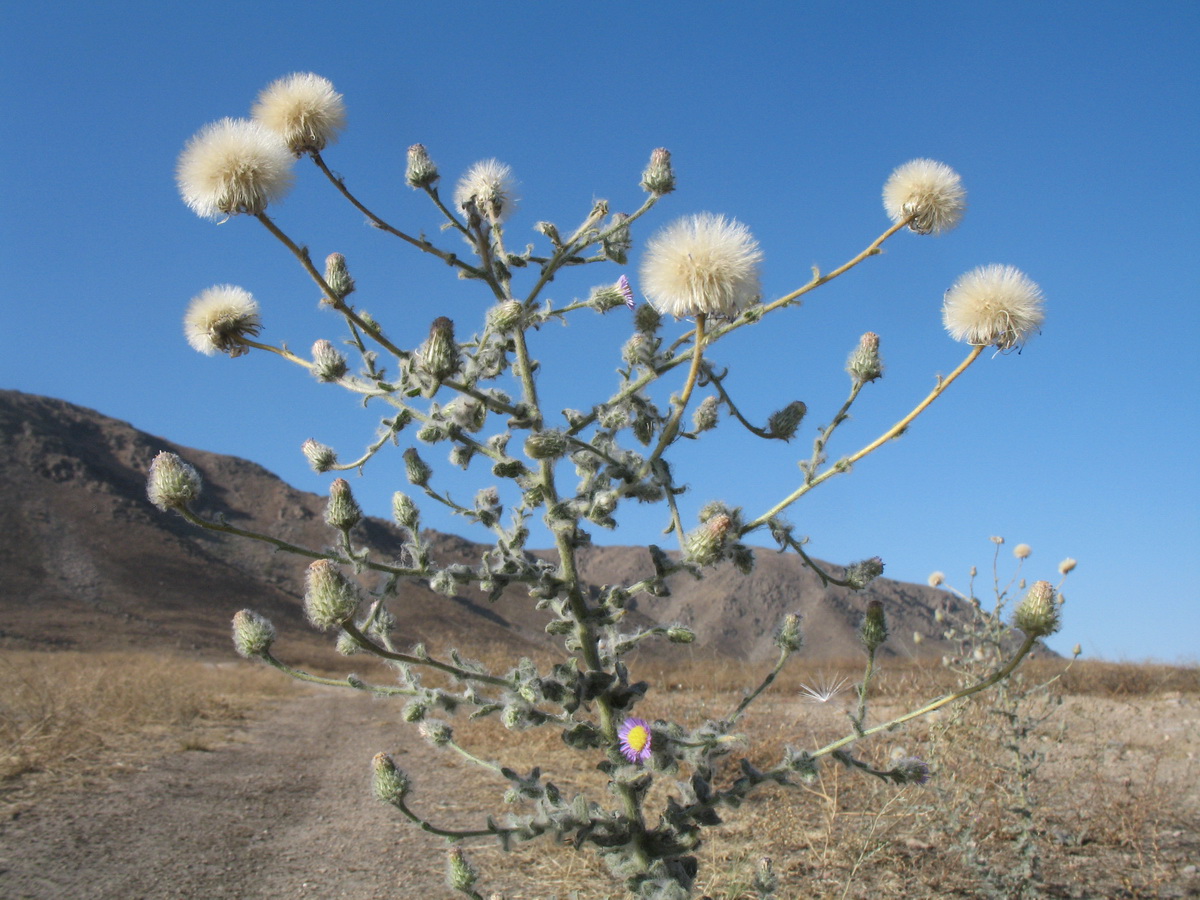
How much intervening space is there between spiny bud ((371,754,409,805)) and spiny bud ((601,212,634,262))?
62.1 inches

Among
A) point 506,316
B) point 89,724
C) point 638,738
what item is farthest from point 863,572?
point 89,724

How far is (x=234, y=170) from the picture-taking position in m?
1.92

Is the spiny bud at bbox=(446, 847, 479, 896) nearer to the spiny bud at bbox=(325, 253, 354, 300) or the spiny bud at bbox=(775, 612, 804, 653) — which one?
the spiny bud at bbox=(775, 612, 804, 653)

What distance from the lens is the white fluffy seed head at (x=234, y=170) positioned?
1.92 metres

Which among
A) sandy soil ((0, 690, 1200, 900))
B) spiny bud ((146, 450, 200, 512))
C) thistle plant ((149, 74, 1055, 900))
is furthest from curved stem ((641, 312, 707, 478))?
sandy soil ((0, 690, 1200, 900))

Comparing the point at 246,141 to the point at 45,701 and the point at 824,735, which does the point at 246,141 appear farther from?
the point at 45,701

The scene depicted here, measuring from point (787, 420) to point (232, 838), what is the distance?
4563 millimetres

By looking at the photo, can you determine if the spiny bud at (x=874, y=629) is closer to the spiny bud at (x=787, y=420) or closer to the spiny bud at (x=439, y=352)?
the spiny bud at (x=787, y=420)

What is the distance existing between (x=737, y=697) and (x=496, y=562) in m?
8.52

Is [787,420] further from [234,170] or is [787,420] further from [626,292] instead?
[234,170]

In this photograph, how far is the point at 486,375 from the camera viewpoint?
6.33 feet

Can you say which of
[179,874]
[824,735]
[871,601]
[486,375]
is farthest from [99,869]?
[824,735]

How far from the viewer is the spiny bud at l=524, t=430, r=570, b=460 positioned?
1.78 m

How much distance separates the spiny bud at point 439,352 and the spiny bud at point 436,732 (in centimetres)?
110
